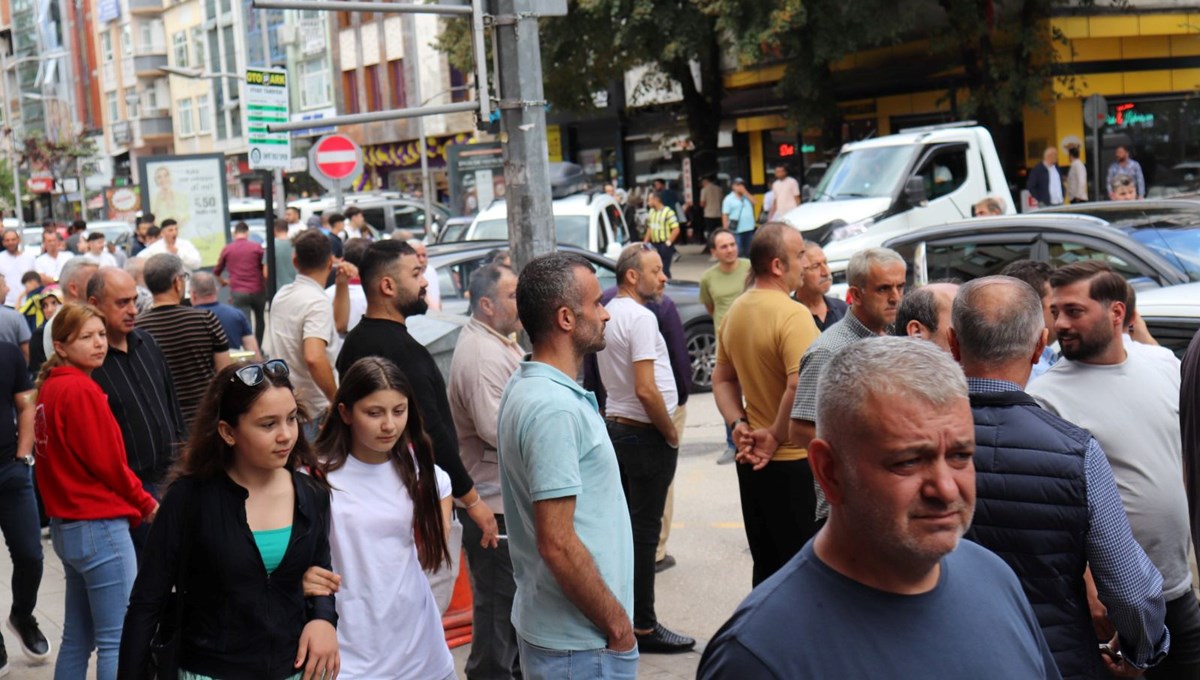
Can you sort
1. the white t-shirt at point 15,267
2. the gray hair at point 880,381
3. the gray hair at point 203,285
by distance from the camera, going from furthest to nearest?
the white t-shirt at point 15,267
the gray hair at point 203,285
the gray hair at point 880,381

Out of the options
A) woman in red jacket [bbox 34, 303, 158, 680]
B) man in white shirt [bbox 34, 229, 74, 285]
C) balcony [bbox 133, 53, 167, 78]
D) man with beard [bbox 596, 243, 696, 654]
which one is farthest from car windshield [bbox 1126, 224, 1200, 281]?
balcony [bbox 133, 53, 167, 78]

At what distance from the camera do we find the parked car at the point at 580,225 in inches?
647

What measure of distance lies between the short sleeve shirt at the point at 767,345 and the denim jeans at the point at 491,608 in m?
1.23

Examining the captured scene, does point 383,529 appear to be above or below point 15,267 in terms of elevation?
below

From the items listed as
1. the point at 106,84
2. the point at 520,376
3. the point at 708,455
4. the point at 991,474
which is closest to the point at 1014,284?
the point at 991,474

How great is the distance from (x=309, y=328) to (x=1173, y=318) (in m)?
4.55

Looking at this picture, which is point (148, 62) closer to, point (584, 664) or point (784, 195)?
point (784, 195)

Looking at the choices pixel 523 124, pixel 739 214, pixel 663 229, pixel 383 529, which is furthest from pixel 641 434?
pixel 739 214

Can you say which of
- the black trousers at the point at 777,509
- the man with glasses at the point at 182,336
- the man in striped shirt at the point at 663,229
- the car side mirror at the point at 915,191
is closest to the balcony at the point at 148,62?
the man in striped shirt at the point at 663,229

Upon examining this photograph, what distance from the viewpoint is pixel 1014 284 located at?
11.7 feet

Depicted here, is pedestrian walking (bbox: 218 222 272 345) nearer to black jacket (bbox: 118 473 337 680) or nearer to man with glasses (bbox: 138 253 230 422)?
man with glasses (bbox: 138 253 230 422)

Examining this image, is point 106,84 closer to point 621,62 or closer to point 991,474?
point 621,62

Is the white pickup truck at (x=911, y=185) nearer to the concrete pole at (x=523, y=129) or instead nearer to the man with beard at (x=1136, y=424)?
the concrete pole at (x=523, y=129)

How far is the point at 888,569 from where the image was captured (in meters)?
2.09
